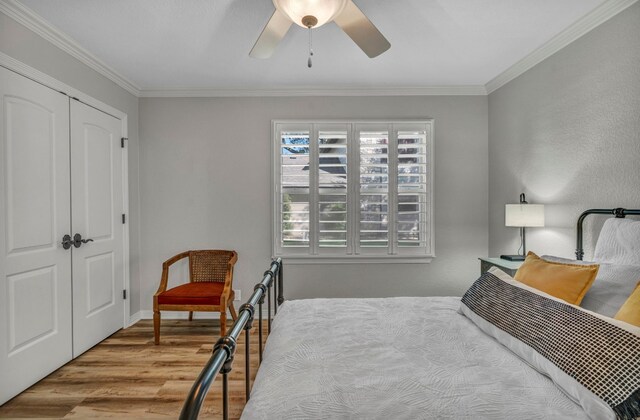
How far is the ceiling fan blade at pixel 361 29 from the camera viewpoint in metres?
1.77

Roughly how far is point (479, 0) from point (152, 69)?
9.25ft

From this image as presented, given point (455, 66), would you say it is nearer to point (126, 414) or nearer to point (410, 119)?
point (410, 119)

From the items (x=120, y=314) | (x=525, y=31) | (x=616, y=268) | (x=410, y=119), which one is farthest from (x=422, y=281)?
(x=120, y=314)

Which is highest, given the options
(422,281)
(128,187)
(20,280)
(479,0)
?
(479,0)

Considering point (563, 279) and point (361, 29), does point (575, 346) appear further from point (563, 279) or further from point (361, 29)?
point (361, 29)

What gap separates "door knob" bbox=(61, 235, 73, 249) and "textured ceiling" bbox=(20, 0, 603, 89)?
5.15ft

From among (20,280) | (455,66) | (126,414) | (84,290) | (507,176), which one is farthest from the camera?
(507,176)

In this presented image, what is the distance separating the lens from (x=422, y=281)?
3729 mm

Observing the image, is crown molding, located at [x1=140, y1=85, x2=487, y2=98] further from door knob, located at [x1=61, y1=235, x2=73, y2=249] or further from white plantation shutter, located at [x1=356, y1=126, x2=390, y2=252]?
door knob, located at [x1=61, y1=235, x2=73, y2=249]

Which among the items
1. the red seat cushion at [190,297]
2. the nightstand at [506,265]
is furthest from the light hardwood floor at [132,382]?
the nightstand at [506,265]

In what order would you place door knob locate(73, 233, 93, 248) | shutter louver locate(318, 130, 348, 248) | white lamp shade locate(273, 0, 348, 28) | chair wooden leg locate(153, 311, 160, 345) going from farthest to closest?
shutter louver locate(318, 130, 348, 248), chair wooden leg locate(153, 311, 160, 345), door knob locate(73, 233, 93, 248), white lamp shade locate(273, 0, 348, 28)

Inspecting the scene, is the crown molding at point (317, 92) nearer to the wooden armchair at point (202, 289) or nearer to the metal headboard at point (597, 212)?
the wooden armchair at point (202, 289)

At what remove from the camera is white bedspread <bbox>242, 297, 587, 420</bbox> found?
3.36 ft

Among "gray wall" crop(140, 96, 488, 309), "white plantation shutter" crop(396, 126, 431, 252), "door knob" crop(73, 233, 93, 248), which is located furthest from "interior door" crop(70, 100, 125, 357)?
"white plantation shutter" crop(396, 126, 431, 252)
